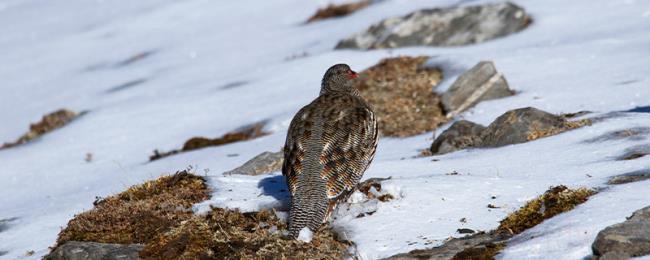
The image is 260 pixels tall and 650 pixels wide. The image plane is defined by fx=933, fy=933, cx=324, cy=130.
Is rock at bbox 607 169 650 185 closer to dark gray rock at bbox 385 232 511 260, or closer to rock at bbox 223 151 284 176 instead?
dark gray rock at bbox 385 232 511 260

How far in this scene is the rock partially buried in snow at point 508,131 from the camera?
1595 centimetres

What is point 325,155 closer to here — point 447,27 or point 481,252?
point 481,252

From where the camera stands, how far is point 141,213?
11.9 meters

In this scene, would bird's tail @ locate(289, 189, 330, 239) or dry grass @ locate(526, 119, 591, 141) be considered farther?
dry grass @ locate(526, 119, 591, 141)

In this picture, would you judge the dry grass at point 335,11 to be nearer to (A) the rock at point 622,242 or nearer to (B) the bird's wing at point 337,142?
(B) the bird's wing at point 337,142

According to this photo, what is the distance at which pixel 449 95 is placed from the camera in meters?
21.7

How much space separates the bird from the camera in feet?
Answer: 35.0

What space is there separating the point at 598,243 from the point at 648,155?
183 inches

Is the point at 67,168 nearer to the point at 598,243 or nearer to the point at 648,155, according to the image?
the point at 648,155

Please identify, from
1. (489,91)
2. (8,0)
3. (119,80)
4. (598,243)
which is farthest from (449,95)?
(8,0)

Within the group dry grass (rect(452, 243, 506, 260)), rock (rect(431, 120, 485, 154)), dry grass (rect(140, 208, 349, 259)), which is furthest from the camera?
rock (rect(431, 120, 485, 154))

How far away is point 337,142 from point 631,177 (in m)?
3.63

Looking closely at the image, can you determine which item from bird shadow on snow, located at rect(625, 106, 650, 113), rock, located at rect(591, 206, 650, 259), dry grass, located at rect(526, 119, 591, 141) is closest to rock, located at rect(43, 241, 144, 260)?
rock, located at rect(591, 206, 650, 259)

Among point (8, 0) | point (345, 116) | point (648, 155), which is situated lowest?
point (648, 155)
